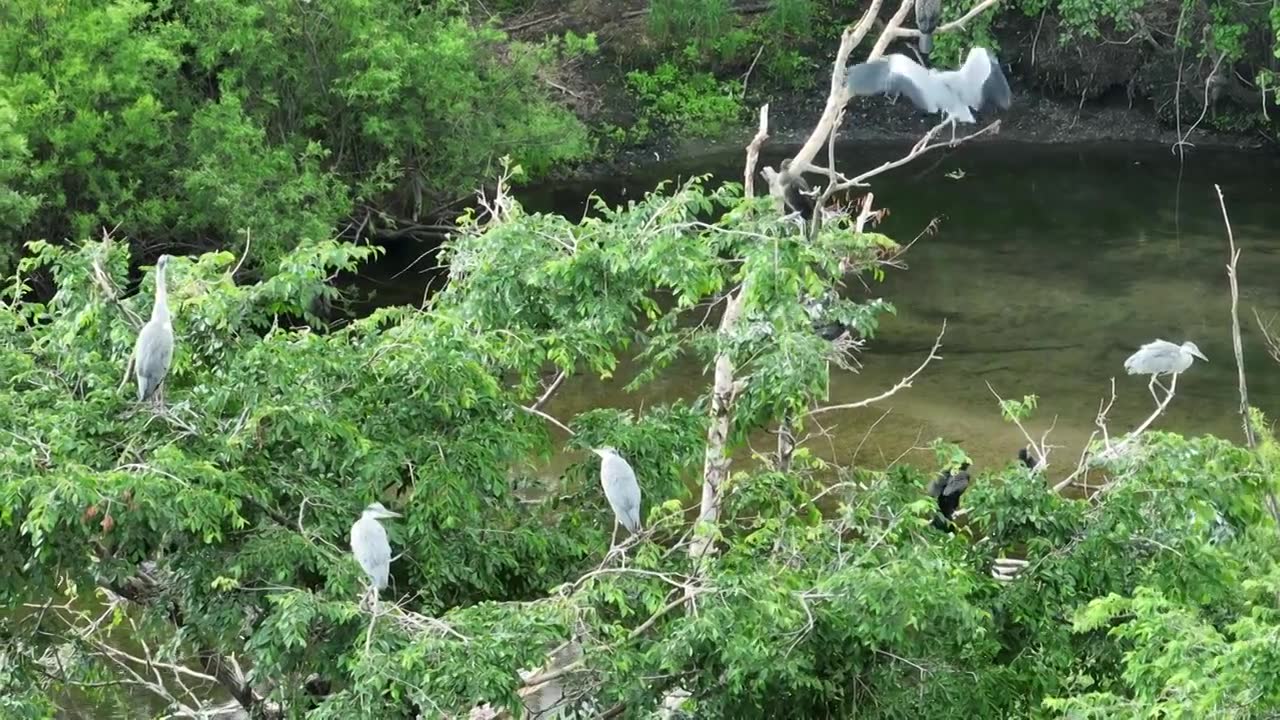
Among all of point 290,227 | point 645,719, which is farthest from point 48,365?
point 290,227

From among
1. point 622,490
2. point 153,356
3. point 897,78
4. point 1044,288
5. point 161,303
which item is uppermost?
point 161,303

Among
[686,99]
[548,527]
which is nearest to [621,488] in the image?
[548,527]

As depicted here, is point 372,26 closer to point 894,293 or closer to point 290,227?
point 290,227

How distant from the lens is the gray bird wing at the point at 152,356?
21.4 feet

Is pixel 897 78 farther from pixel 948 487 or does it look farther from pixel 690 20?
pixel 690 20

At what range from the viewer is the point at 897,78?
9.37 m

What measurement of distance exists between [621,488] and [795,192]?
317 cm

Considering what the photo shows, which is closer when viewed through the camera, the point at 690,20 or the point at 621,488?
the point at 621,488

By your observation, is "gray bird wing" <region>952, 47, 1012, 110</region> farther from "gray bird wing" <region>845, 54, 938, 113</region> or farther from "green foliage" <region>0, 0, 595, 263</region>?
"green foliage" <region>0, 0, 595, 263</region>

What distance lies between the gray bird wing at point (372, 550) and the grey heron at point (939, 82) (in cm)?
441

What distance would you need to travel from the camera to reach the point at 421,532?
6.64 metres

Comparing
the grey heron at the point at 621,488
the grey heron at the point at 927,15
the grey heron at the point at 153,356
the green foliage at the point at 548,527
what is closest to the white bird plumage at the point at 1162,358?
the grey heron at the point at 927,15

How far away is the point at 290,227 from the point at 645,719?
1190 cm

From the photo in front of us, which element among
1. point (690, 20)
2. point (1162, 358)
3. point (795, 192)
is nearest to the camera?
point (795, 192)
